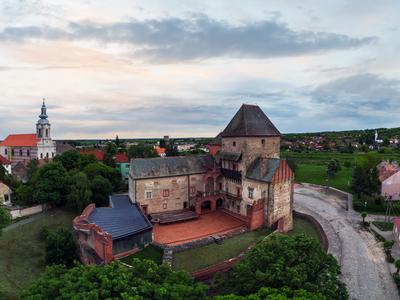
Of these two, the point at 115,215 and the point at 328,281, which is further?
the point at 115,215

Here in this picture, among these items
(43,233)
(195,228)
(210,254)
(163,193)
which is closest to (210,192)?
(163,193)

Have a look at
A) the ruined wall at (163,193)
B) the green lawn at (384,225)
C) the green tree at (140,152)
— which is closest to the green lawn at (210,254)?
the ruined wall at (163,193)

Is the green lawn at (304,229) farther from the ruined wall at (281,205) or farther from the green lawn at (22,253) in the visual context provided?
the green lawn at (22,253)

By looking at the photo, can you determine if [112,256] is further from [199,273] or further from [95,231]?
[199,273]

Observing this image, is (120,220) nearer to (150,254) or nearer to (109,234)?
(109,234)

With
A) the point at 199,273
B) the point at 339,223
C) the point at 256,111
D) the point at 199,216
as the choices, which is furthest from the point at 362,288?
the point at 256,111
